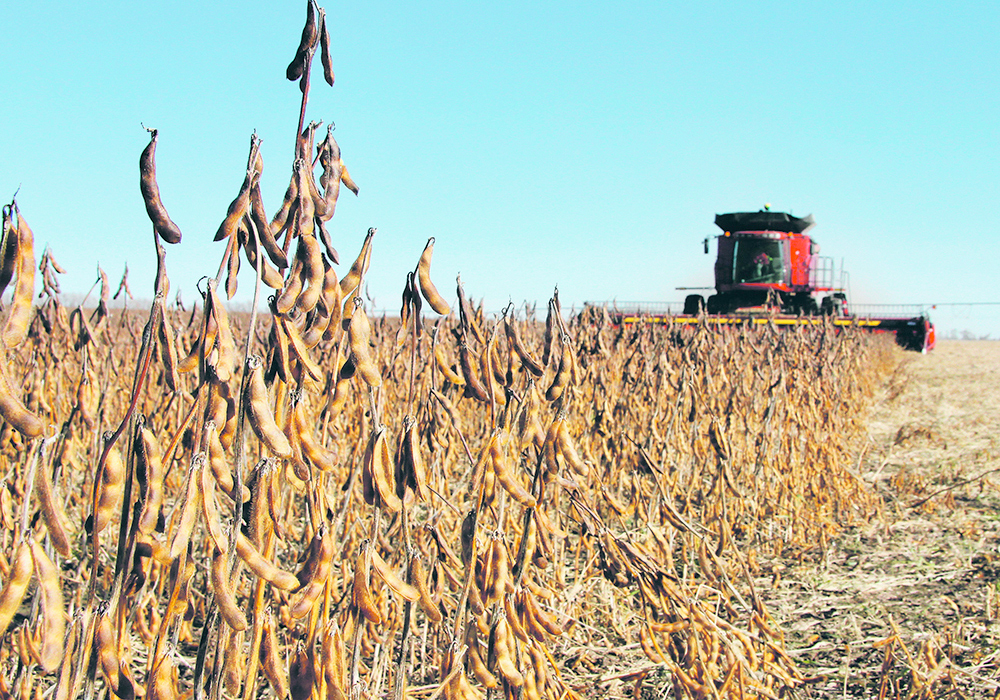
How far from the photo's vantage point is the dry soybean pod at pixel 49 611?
0.86 m

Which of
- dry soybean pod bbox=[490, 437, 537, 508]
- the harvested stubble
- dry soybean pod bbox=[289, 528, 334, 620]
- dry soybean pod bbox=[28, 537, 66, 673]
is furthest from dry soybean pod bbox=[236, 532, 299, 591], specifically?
dry soybean pod bbox=[490, 437, 537, 508]

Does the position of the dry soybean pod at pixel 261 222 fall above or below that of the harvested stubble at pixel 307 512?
above

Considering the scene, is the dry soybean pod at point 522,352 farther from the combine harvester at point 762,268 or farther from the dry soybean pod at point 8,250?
the combine harvester at point 762,268

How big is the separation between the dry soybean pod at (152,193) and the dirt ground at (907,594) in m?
2.11

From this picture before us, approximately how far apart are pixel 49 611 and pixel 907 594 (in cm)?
352

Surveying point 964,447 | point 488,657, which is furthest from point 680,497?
point 964,447

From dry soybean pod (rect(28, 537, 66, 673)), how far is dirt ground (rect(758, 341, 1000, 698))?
202cm

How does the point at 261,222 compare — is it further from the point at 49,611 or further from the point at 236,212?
the point at 49,611

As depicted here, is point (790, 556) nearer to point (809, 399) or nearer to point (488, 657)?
point (809, 399)

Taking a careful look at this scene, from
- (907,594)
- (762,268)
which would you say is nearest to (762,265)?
(762,268)

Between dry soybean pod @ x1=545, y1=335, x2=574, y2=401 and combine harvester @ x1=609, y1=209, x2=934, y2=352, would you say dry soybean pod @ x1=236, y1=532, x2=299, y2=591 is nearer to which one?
dry soybean pod @ x1=545, y1=335, x2=574, y2=401

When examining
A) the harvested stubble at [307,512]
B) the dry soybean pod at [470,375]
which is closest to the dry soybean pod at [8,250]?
the harvested stubble at [307,512]

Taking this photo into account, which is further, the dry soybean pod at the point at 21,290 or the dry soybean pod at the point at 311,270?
the dry soybean pod at the point at 311,270

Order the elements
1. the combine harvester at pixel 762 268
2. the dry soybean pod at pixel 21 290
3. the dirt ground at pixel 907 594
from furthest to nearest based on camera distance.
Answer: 1. the combine harvester at pixel 762 268
2. the dirt ground at pixel 907 594
3. the dry soybean pod at pixel 21 290
